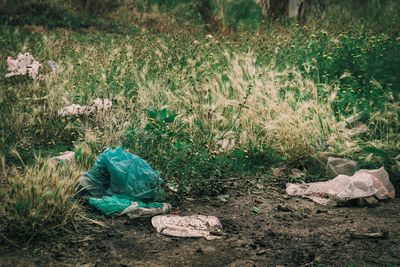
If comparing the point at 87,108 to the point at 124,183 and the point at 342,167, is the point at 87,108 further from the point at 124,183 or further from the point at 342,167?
the point at 342,167

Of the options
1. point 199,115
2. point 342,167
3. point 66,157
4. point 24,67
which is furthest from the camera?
point 24,67

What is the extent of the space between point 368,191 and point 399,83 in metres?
2.21

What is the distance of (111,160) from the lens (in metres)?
3.95

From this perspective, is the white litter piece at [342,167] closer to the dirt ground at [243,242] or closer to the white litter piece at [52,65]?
the dirt ground at [243,242]

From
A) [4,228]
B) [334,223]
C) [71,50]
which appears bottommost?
[334,223]

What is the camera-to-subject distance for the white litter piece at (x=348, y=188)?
4.22 meters

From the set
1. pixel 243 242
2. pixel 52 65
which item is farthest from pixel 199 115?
pixel 52 65

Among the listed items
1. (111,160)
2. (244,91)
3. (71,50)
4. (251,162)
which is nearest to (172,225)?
(111,160)

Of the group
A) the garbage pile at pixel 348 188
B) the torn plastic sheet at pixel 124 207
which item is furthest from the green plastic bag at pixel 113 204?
the garbage pile at pixel 348 188

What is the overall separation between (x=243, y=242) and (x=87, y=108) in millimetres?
2396

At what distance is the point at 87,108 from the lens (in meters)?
5.20

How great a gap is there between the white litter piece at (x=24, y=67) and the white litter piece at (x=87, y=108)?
3.16 feet

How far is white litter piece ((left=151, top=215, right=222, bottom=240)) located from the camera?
3537 millimetres

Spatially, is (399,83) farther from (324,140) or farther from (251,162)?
(251,162)
